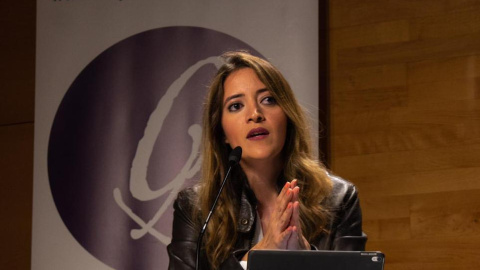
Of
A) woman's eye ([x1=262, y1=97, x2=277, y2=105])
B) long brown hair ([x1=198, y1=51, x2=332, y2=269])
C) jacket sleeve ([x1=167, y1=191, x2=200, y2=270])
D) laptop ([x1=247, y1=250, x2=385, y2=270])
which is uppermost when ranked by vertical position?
woman's eye ([x1=262, y1=97, x2=277, y2=105])

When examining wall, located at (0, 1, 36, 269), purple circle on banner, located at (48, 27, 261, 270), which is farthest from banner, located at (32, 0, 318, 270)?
wall, located at (0, 1, 36, 269)

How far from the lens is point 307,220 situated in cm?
259

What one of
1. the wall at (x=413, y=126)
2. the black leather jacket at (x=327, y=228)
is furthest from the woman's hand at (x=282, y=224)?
the wall at (x=413, y=126)

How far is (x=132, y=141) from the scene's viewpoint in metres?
3.99

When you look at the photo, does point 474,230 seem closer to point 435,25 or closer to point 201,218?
point 435,25

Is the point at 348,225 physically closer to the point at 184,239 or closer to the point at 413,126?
the point at 184,239

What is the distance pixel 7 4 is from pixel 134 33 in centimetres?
85

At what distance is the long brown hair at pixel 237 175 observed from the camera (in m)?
2.60

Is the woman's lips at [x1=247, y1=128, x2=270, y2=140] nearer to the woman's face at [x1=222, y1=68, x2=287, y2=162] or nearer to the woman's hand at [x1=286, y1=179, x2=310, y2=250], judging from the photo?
the woman's face at [x1=222, y1=68, x2=287, y2=162]

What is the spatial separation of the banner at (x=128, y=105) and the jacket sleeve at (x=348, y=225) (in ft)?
3.45

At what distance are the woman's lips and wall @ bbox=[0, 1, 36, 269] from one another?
1.91 m

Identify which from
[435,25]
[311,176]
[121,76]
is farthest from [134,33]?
[311,176]

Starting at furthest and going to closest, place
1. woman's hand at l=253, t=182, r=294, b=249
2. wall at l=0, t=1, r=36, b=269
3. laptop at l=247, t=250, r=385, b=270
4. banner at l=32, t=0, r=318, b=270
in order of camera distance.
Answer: wall at l=0, t=1, r=36, b=269
banner at l=32, t=0, r=318, b=270
woman's hand at l=253, t=182, r=294, b=249
laptop at l=247, t=250, r=385, b=270

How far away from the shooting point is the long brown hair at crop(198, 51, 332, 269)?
260 cm
